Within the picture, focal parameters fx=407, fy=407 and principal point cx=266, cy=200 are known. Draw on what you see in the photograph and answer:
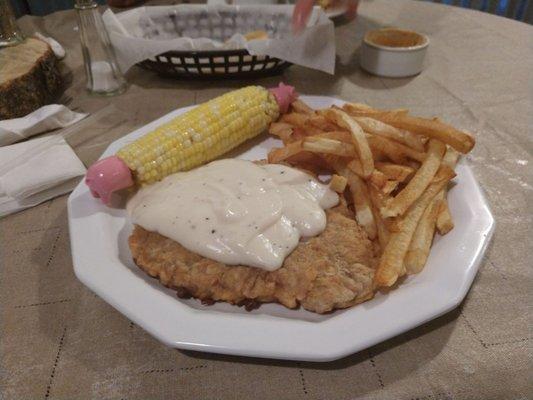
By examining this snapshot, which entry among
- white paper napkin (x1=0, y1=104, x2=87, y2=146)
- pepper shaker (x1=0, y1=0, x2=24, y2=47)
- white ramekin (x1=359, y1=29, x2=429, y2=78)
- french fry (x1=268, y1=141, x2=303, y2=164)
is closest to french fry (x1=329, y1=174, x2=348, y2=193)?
french fry (x1=268, y1=141, x2=303, y2=164)

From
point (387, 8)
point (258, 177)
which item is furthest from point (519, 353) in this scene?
point (387, 8)

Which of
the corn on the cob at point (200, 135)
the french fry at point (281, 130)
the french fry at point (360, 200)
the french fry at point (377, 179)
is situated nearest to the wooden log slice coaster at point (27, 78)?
the corn on the cob at point (200, 135)

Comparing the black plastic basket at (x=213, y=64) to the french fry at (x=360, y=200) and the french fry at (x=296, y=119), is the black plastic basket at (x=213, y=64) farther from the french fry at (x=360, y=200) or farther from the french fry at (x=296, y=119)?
the french fry at (x=360, y=200)

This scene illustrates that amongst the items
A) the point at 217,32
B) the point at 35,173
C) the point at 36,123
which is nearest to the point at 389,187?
the point at 35,173

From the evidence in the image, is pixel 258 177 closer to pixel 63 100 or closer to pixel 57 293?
pixel 57 293

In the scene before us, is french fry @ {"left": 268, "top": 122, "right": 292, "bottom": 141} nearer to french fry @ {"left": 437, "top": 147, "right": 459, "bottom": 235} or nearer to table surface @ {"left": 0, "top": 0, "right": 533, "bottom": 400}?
french fry @ {"left": 437, "top": 147, "right": 459, "bottom": 235}

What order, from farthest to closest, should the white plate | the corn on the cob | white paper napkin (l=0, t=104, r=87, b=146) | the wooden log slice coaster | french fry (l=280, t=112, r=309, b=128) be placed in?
the wooden log slice coaster
white paper napkin (l=0, t=104, r=87, b=146)
french fry (l=280, t=112, r=309, b=128)
the corn on the cob
the white plate

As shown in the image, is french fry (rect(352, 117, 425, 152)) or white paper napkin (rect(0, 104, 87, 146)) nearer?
french fry (rect(352, 117, 425, 152))
